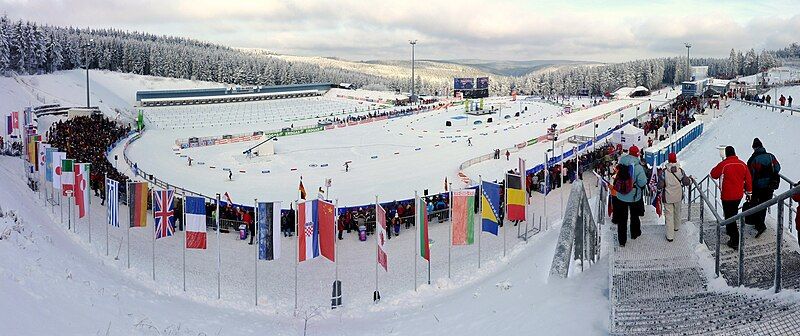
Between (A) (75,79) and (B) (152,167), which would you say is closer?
(B) (152,167)

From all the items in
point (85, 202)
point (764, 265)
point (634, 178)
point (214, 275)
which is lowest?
point (214, 275)

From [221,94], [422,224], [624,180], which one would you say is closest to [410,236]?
[422,224]

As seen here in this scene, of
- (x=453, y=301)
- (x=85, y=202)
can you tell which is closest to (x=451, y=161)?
(x=85, y=202)

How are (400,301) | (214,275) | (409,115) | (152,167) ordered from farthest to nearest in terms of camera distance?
(409,115), (152,167), (214,275), (400,301)

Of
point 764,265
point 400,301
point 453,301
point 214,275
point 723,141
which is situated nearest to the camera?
point 764,265

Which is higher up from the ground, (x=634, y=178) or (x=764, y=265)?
(x=634, y=178)

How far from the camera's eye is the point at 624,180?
24.9ft

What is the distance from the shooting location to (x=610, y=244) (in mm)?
7512

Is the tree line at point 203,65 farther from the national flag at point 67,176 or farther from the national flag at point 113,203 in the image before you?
the national flag at point 113,203

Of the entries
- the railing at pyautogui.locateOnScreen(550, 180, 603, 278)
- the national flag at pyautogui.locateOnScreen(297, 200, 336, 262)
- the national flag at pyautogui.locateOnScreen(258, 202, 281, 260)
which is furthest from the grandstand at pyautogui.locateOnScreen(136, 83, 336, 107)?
the railing at pyautogui.locateOnScreen(550, 180, 603, 278)

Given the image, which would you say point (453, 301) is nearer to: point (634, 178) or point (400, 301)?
point (400, 301)

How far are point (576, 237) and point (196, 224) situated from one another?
367 inches

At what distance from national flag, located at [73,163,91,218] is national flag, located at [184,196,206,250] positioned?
13.0 feet

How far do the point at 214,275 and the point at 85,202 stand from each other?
4601mm
